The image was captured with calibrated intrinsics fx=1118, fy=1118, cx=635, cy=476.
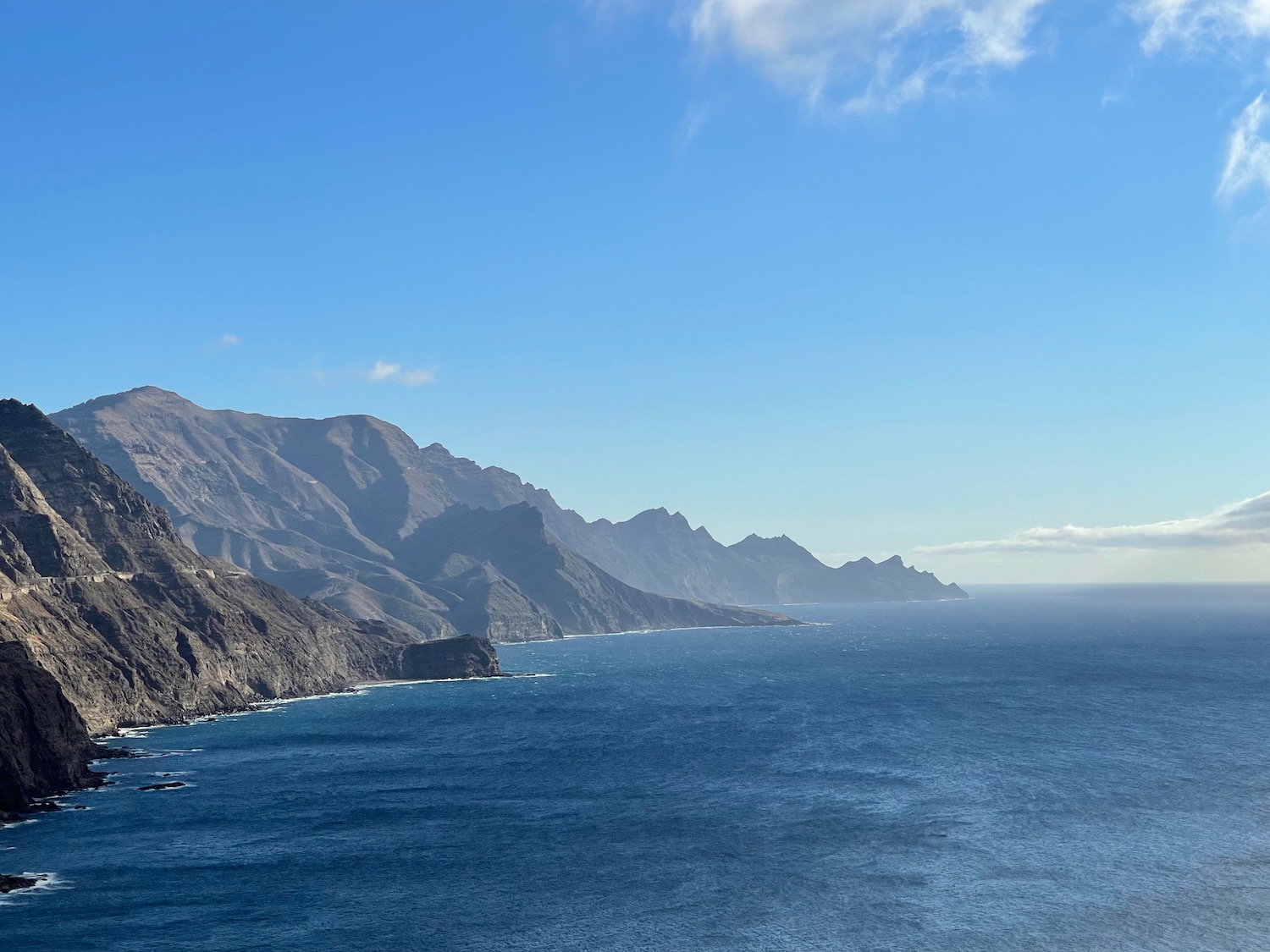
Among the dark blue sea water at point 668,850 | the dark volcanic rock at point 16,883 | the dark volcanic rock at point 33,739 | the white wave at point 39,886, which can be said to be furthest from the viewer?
the dark volcanic rock at point 33,739

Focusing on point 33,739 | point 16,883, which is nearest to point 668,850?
point 16,883

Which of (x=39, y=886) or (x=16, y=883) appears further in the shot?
(x=39, y=886)

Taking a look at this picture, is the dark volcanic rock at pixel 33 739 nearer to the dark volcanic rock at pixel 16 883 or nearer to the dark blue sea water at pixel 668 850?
the dark blue sea water at pixel 668 850

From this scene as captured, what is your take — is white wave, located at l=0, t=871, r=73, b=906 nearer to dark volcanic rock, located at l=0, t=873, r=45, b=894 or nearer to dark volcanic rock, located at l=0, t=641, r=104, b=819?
dark volcanic rock, located at l=0, t=873, r=45, b=894

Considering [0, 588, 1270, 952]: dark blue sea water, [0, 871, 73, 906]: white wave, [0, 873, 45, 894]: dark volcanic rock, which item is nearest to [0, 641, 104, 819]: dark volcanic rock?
[0, 588, 1270, 952]: dark blue sea water

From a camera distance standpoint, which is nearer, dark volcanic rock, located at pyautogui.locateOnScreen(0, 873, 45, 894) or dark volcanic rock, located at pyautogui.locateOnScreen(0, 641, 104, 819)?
dark volcanic rock, located at pyautogui.locateOnScreen(0, 873, 45, 894)

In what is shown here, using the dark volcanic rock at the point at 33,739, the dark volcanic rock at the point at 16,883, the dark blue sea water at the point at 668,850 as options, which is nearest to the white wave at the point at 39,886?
the dark volcanic rock at the point at 16,883

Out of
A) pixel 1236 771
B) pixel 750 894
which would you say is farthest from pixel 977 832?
pixel 1236 771

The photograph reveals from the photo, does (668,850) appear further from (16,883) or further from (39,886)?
(16,883)

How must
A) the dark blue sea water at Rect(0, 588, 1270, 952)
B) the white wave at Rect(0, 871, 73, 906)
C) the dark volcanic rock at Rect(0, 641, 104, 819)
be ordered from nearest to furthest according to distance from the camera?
1. the dark blue sea water at Rect(0, 588, 1270, 952)
2. the white wave at Rect(0, 871, 73, 906)
3. the dark volcanic rock at Rect(0, 641, 104, 819)
